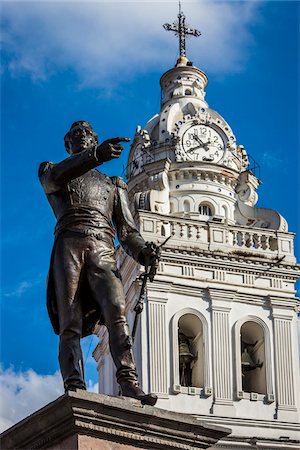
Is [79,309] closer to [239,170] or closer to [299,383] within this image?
[299,383]

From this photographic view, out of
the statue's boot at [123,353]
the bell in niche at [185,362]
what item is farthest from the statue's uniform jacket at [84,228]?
the bell in niche at [185,362]

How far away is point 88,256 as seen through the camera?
32.2 feet

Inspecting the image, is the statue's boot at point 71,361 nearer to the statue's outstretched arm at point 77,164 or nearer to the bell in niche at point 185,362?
the statue's outstretched arm at point 77,164

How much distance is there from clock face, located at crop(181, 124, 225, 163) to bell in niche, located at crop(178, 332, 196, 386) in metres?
6.32

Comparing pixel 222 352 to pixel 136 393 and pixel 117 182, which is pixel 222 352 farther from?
pixel 136 393

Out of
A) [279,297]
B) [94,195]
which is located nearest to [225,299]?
[279,297]

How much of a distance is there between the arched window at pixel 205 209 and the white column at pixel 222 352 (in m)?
3.54

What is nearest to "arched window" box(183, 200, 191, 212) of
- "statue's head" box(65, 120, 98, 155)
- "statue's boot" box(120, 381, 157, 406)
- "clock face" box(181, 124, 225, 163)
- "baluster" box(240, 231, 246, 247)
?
"clock face" box(181, 124, 225, 163)

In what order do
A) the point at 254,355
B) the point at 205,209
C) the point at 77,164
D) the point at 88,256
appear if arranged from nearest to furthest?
1. the point at 88,256
2. the point at 77,164
3. the point at 254,355
4. the point at 205,209

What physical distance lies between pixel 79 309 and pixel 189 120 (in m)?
33.2

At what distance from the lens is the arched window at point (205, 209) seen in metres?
41.4

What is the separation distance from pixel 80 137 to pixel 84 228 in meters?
0.86

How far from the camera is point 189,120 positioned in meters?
42.7

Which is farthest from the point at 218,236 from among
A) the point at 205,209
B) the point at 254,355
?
the point at 254,355
